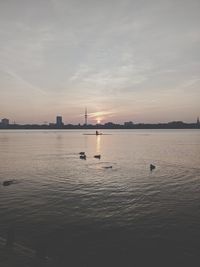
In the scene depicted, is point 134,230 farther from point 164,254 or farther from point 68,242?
point 68,242

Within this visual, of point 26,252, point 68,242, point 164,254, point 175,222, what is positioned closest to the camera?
point 26,252

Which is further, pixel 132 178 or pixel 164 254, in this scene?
pixel 132 178

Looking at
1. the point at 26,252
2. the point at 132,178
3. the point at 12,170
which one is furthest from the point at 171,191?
the point at 12,170

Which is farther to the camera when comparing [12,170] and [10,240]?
[12,170]

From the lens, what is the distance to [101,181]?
36.5 meters

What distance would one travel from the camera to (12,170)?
46.0m

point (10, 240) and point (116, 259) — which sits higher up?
point (10, 240)

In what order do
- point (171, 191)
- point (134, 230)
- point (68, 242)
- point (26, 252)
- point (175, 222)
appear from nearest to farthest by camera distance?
1. point (26, 252)
2. point (68, 242)
3. point (134, 230)
4. point (175, 222)
5. point (171, 191)

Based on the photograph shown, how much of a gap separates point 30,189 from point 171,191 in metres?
15.7

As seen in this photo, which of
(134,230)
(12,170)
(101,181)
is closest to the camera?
(134,230)

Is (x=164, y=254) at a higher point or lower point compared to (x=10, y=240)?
lower

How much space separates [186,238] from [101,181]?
61.9ft

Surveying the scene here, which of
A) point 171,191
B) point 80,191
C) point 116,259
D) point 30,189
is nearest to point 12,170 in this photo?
point 30,189

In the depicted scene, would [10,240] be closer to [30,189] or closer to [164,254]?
[164,254]
